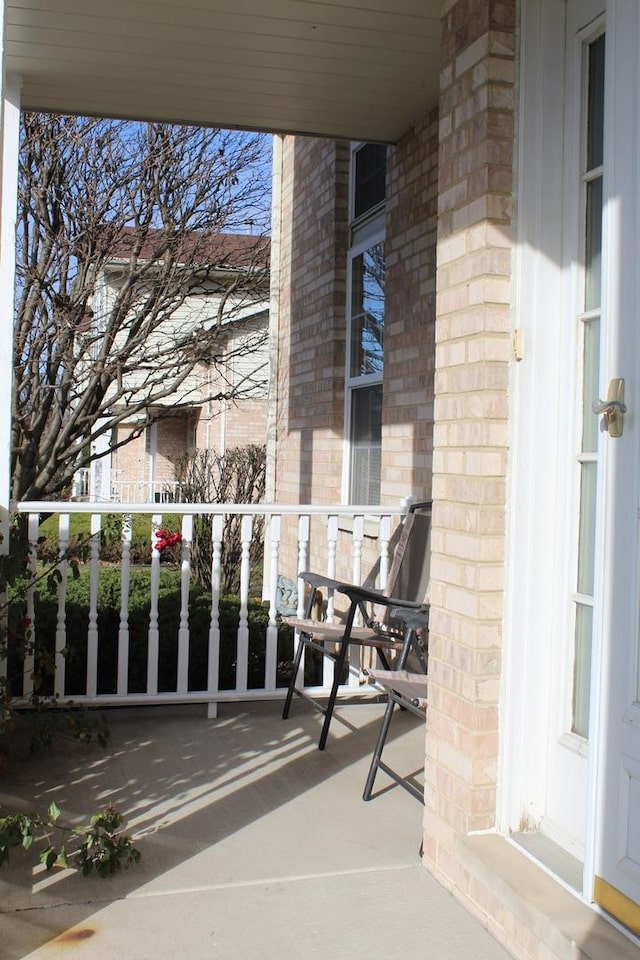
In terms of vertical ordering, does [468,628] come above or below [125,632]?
above

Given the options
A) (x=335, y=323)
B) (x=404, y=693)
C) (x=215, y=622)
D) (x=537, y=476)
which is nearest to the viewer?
(x=537, y=476)

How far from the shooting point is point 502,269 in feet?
8.50

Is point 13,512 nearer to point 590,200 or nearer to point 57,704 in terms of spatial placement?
point 57,704

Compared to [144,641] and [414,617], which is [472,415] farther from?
[144,641]

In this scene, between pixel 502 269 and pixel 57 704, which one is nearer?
pixel 502 269

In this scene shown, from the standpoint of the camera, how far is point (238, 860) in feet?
9.57

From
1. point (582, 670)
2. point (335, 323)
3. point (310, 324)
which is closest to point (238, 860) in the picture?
point (582, 670)

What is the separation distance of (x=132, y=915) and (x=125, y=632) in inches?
76.3

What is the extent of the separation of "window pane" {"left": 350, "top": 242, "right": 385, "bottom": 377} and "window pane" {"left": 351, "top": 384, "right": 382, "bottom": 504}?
0.17 metres

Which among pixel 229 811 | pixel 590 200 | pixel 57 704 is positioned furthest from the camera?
pixel 57 704

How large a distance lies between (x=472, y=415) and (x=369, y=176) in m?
4.09

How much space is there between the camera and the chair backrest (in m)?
4.55

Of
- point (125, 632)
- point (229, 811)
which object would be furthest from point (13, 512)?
point (229, 811)

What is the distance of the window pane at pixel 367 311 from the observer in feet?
19.7
